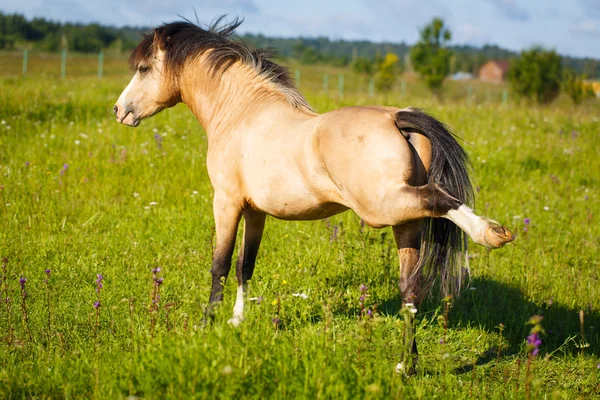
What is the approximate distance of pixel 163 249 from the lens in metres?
6.27

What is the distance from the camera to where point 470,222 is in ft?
10.7

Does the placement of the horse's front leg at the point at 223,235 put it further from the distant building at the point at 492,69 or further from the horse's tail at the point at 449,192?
the distant building at the point at 492,69

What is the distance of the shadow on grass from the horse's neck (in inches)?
77.5

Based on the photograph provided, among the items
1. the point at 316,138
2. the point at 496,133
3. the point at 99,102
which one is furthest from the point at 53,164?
the point at 496,133

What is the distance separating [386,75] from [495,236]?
45.6m

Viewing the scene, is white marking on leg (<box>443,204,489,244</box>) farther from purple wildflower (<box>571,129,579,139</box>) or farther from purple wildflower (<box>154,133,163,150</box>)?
purple wildflower (<box>571,129,579,139</box>)

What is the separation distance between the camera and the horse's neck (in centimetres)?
456

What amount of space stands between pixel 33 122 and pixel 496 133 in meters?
8.73

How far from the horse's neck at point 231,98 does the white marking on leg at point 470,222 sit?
1460 millimetres

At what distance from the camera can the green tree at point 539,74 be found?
1561 inches

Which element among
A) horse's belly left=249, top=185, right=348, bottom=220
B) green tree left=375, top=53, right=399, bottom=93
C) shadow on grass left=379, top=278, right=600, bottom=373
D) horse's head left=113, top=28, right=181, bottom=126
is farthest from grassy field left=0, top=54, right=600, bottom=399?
green tree left=375, top=53, right=399, bottom=93

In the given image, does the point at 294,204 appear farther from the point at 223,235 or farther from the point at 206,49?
the point at 206,49

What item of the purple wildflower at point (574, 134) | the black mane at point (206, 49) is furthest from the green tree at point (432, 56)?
the black mane at point (206, 49)

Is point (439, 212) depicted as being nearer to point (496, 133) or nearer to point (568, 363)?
point (568, 363)
